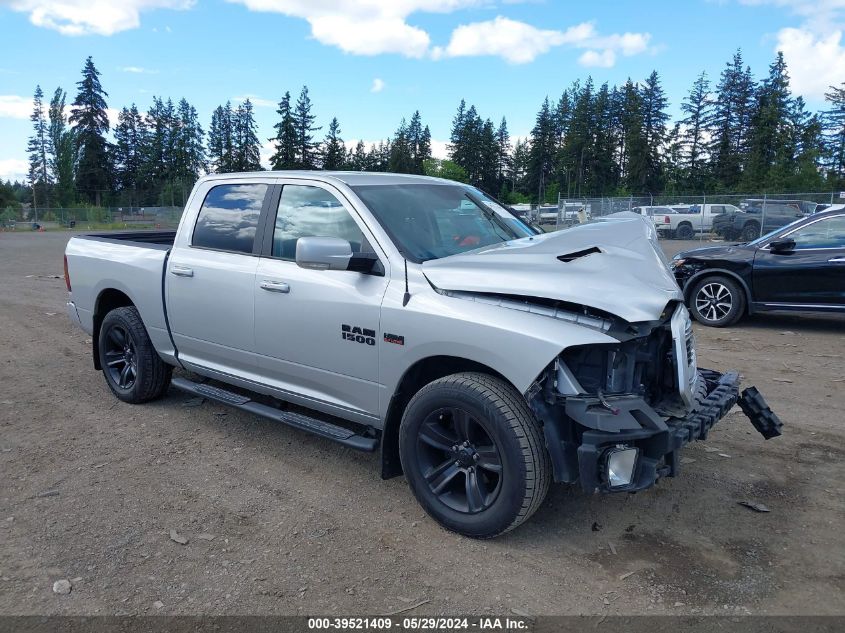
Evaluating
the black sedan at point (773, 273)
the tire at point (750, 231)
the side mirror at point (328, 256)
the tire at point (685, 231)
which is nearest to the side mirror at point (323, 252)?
the side mirror at point (328, 256)

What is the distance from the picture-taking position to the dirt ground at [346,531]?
2.99 metres

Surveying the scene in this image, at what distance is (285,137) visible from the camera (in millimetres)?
88562

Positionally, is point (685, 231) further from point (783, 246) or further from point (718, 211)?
point (783, 246)

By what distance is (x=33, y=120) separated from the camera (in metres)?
104

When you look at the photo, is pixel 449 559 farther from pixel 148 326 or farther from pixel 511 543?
pixel 148 326

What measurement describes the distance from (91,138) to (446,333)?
9662 cm

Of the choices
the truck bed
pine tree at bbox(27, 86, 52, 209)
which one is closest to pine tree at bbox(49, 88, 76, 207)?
pine tree at bbox(27, 86, 52, 209)

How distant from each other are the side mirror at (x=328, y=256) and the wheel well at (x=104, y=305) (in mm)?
2975

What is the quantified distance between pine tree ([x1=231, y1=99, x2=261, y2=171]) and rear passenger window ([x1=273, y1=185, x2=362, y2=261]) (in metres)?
103

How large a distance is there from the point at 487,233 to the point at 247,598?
107 inches

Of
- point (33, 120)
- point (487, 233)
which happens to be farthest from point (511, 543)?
point (33, 120)

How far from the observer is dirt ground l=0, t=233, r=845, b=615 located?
2994 mm

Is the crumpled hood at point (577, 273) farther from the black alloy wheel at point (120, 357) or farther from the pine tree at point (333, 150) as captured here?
the pine tree at point (333, 150)

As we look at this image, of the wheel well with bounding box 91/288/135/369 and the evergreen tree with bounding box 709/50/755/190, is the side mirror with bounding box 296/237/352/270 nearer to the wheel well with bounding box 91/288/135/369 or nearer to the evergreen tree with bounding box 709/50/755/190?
the wheel well with bounding box 91/288/135/369
